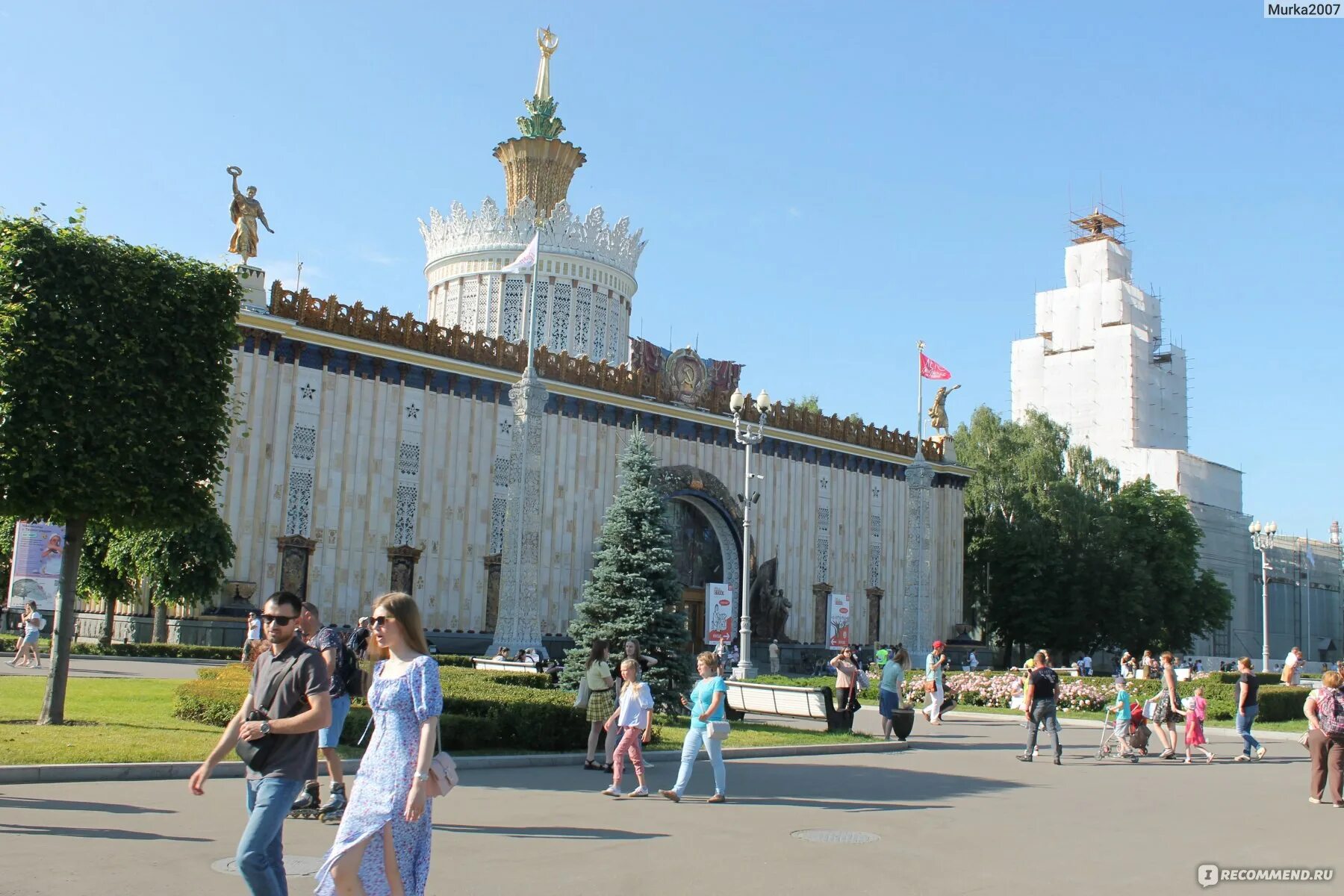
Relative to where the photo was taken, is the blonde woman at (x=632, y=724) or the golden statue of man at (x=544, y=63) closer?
the blonde woman at (x=632, y=724)

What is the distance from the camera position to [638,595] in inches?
819

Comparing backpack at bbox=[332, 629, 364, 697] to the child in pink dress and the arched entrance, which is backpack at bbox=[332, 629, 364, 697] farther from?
the arched entrance

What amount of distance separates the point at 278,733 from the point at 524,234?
141 feet

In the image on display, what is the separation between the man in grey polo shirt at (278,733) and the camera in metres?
5.95

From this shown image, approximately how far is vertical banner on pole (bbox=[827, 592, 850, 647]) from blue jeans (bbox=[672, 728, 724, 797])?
118 ft

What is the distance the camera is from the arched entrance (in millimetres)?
46125

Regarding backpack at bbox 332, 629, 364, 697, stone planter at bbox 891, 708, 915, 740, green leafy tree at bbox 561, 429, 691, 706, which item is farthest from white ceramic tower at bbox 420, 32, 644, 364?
backpack at bbox 332, 629, 364, 697

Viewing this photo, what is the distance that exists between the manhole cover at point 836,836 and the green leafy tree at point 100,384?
9.89 meters

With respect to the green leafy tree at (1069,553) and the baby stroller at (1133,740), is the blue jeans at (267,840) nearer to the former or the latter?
the baby stroller at (1133,740)

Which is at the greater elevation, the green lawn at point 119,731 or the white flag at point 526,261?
the white flag at point 526,261

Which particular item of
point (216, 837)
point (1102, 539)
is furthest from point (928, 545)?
point (216, 837)

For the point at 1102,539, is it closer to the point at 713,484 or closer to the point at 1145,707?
the point at 713,484

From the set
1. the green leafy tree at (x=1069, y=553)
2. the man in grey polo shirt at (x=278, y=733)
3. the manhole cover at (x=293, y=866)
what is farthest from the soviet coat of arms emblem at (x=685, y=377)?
the man in grey polo shirt at (x=278, y=733)

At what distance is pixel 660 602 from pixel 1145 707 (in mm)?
8702
